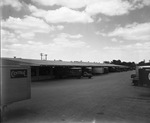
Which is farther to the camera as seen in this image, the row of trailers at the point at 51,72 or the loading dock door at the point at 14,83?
the row of trailers at the point at 51,72

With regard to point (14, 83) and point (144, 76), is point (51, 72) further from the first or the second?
point (14, 83)

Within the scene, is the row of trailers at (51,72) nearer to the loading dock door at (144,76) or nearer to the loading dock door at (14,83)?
the loading dock door at (144,76)

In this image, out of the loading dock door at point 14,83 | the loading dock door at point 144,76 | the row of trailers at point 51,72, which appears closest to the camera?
the loading dock door at point 14,83

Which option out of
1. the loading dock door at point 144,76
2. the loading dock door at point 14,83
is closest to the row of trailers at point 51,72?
the loading dock door at point 144,76

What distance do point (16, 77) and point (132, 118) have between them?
267 inches

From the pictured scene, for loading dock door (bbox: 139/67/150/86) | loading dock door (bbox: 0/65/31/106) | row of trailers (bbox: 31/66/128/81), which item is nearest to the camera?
loading dock door (bbox: 0/65/31/106)

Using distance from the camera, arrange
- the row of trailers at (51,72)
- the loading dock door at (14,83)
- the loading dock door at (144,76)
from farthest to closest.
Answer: the row of trailers at (51,72)
the loading dock door at (144,76)
the loading dock door at (14,83)

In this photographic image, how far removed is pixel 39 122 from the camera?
27.2ft

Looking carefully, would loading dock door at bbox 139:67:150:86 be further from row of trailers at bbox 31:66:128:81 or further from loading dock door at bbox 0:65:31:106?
row of trailers at bbox 31:66:128:81

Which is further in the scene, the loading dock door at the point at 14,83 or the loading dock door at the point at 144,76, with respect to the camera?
the loading dock door at the point at 144,76

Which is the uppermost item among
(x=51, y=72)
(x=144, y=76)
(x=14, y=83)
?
(x=14, y=83)

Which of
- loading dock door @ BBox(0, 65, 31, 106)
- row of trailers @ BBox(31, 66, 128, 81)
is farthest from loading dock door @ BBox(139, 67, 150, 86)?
row of trailers @ BBox(31, 66, 128, 81)

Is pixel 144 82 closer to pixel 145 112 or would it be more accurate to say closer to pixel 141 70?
pixel 141 70

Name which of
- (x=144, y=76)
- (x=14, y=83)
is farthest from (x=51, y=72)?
(x=14, y=83)
